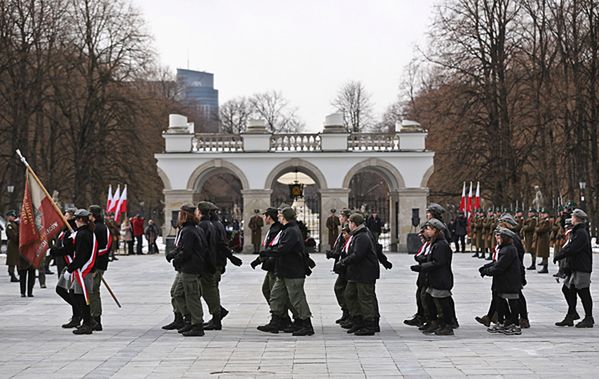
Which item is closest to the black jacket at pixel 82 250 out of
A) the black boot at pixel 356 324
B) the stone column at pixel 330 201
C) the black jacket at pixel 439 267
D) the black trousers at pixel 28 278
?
the black boot at pixel 356 324

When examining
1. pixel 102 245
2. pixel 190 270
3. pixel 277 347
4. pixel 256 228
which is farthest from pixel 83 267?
pixel 256 228

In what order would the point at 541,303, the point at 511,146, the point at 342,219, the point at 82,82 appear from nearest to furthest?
the point at 342,219
the point at 541,303
the point at 511,146
the point at 82,82

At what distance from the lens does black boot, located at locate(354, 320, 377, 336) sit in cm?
1438

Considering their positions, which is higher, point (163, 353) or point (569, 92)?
point (569, 92)

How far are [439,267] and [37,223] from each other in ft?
19.9

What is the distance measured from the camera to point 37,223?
15.7 meters

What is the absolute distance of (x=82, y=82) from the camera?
A: 5047cm

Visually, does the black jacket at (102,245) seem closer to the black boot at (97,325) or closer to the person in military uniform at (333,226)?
the black boot at (97,325)

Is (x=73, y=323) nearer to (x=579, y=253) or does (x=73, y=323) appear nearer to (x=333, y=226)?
(x=579, y=253)

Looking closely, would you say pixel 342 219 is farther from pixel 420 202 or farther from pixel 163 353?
pixel 420 202

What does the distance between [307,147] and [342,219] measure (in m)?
26.1

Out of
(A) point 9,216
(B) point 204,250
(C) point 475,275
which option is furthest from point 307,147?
(B) point 204,250

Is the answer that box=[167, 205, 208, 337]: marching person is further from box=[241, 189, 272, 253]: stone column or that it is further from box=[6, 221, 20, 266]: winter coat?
box=[241, 189, 272, 253]: stone column

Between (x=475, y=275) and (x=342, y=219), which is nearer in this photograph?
(x=342, y=219)
